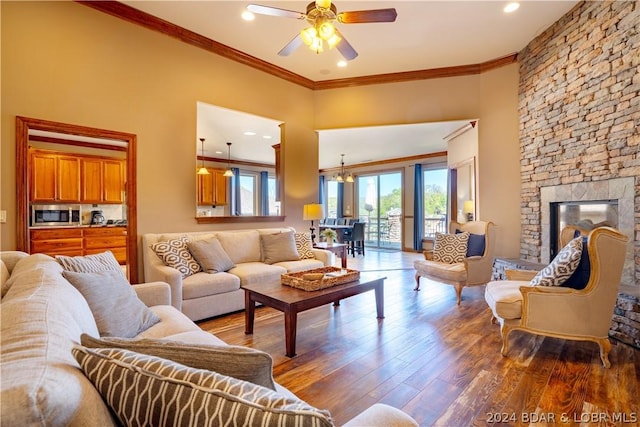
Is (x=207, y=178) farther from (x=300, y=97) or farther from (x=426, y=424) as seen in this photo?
(x=426, y=424)

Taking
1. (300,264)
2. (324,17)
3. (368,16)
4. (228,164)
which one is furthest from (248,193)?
(368,16)

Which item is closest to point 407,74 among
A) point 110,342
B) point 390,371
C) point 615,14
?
point 615,14

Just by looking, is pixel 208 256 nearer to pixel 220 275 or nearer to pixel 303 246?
pixel 220 275

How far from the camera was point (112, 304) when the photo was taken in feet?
5.60

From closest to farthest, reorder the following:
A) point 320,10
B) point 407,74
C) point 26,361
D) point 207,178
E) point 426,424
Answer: point 26,361
point 426,424
point 320,10
point 407,74
point 207,178

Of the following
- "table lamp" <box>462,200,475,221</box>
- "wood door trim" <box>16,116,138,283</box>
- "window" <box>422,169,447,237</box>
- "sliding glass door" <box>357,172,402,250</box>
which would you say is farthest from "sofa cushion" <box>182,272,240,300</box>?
"sliding glass door" <box>357,172,402,250</box>

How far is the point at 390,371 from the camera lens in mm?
2283

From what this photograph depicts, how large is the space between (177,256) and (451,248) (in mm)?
3551

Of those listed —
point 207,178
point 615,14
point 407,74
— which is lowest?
point 207,178

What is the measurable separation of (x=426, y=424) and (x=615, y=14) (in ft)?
13.7

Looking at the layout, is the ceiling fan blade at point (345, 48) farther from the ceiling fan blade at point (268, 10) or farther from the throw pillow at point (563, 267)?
the throw pillow at point (563, 267)

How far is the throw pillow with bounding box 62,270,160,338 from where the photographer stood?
161cm

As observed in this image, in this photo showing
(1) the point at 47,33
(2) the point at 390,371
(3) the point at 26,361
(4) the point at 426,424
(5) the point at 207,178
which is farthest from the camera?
(5) the point at 207,178

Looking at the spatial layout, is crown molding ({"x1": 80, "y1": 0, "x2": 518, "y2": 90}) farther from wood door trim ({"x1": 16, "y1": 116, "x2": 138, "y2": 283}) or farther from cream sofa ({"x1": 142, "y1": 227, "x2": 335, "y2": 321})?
cream sofa ({"x1": 142, "y1": 227, "x2": 335, "y2": 321})
